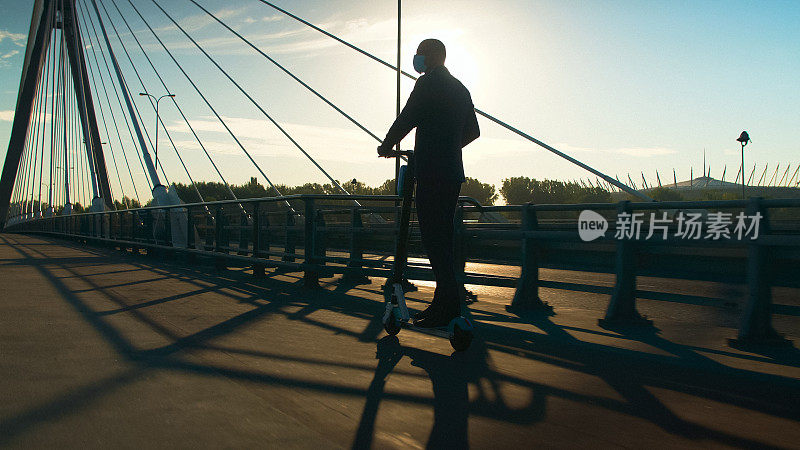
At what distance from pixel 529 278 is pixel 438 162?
7.50ft

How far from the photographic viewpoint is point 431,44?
4.75 meters

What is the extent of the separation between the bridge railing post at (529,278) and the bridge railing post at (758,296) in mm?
1974

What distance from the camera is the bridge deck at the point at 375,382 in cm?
280

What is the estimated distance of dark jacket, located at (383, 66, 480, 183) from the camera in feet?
14.9

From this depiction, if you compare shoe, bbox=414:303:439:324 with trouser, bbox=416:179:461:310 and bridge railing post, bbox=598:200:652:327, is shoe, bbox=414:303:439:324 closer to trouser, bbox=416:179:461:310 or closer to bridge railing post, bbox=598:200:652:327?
trouser, bbox=416:179:461:310

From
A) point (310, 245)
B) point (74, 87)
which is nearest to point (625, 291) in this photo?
point (310, 245)

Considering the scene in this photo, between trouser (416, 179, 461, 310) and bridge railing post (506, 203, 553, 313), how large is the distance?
1.93 metres

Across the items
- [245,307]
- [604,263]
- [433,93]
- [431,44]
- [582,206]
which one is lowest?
[245,307]

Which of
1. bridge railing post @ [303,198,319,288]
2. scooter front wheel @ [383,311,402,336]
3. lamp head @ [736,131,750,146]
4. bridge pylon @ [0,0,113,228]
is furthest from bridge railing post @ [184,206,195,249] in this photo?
lamp head @ [736,131,750,146]

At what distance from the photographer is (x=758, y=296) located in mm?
4656

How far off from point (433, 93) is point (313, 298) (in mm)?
3910

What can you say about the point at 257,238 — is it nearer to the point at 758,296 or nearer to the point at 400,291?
the point at 400,291

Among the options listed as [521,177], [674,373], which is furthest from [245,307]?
[521,177]

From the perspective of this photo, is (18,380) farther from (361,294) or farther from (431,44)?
(361,294)
